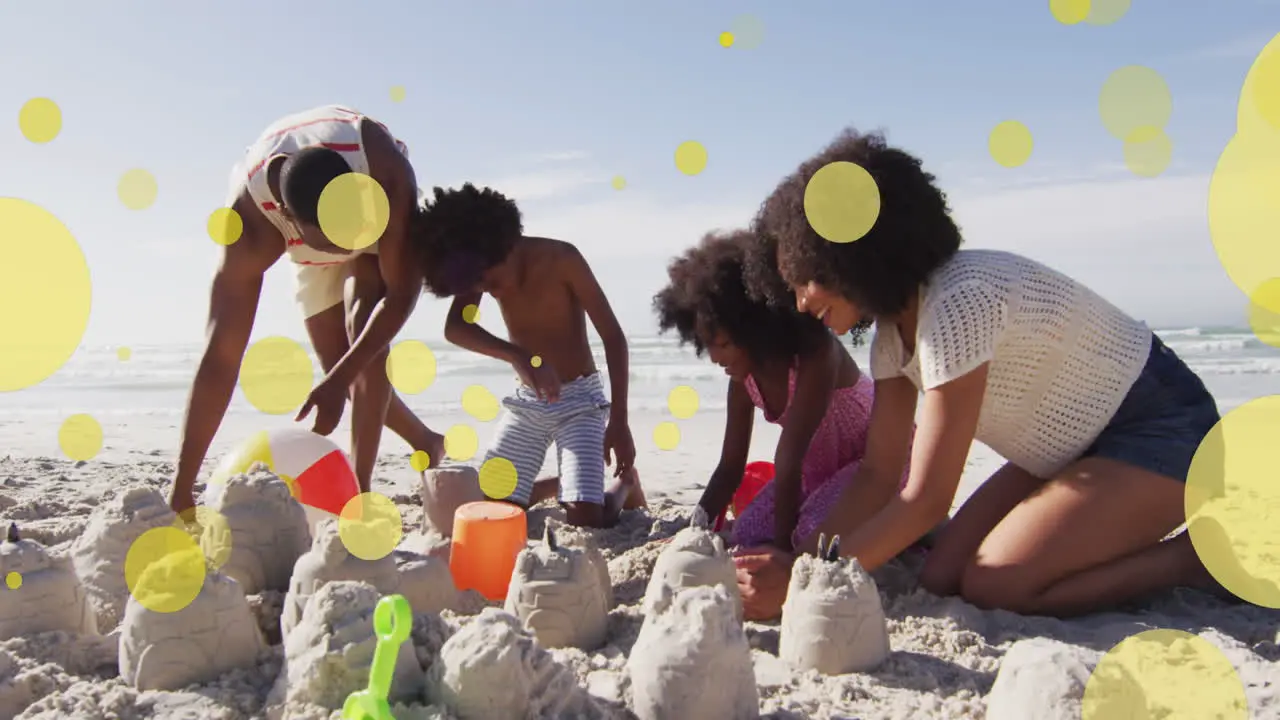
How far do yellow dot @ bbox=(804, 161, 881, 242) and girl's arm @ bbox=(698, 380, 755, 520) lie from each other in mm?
1070

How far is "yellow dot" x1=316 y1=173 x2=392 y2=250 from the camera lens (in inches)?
112

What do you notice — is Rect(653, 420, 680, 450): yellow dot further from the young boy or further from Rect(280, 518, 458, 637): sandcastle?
Rect(280, 518, 458, 637): sandcastle

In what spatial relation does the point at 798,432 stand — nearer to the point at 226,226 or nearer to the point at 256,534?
the point at 256,534

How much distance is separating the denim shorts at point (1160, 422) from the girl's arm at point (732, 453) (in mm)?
1170

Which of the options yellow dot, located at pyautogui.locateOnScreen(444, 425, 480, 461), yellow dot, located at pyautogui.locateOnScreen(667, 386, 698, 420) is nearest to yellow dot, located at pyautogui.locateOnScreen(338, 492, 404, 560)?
yellow dot, located at pyautogui.locateOnScreen(444, 425, 480, 461)

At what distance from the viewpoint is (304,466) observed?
293 cm

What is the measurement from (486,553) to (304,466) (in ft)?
2.57

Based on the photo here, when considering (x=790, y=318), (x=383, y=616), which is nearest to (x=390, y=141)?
(x=790, y=318)

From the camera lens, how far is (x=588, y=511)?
11.7ft

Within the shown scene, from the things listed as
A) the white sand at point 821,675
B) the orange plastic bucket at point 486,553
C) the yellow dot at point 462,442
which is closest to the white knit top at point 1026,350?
the white sand at point 821,675

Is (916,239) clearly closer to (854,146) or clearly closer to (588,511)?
(854,146)

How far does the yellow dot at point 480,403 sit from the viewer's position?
9.25 m

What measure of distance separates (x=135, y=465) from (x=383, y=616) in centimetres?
516

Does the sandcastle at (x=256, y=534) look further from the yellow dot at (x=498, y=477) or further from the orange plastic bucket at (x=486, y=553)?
the yellow dot at (x=498, y=477)
